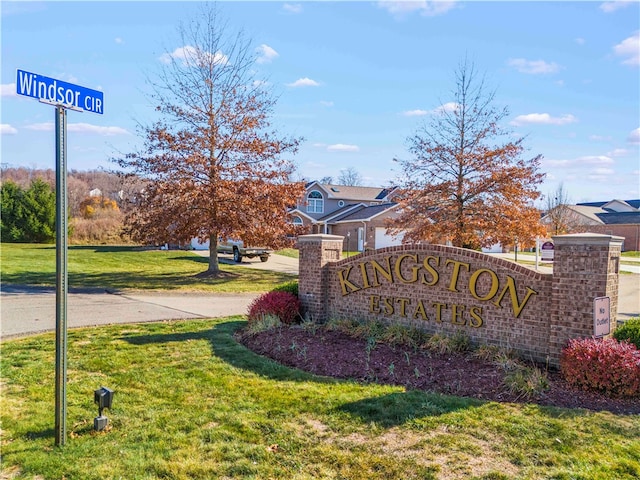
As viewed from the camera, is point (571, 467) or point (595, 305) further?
point (595, 305)

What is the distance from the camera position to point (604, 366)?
17.9 feet

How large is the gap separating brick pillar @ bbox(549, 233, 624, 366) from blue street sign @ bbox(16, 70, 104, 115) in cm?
565

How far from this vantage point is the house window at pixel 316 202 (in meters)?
44.3

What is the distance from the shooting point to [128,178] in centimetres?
1944

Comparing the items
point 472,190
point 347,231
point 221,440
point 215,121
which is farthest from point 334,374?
point 347,231

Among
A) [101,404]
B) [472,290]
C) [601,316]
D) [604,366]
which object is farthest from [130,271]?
[604,366]

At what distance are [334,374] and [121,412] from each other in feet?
8.68

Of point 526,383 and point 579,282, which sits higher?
point 579,282

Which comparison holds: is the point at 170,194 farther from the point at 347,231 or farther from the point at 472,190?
the point at 347,231

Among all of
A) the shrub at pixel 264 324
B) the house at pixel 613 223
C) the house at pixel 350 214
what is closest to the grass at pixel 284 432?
the shrub at pixel 264 324

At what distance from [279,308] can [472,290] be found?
3.69 metres

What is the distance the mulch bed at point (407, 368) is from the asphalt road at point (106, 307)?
394cm

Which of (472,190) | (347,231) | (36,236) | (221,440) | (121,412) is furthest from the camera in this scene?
(347,231)

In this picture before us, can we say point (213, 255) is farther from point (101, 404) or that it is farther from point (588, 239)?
point (588, 239)
